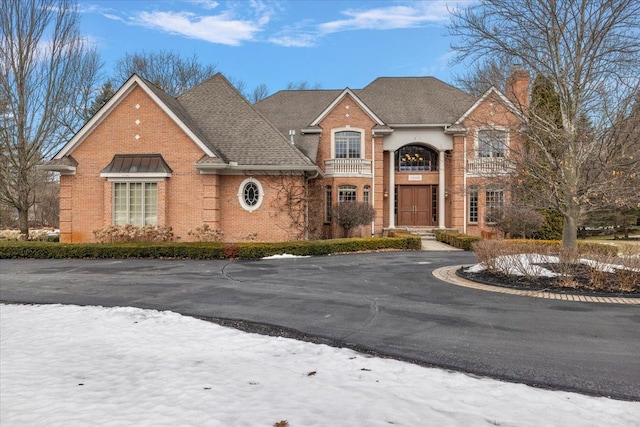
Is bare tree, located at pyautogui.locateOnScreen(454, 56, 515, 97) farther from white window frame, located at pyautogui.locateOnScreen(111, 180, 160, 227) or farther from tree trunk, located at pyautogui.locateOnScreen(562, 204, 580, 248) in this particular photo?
white window frame, located at pyautogui.locateOnScreen(111, 180, 160, 227)

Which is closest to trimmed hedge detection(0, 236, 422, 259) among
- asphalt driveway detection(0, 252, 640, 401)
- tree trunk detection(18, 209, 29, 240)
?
asphalt driveway detection(0, 252, 640, 401)

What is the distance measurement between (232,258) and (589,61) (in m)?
12.5

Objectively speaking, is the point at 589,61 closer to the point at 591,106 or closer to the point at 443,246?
the point at 591,106

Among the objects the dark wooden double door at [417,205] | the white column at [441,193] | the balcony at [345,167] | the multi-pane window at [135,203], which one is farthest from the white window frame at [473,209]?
the multi-pane window at [135,203]

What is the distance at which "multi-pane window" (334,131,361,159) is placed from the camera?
24.4m

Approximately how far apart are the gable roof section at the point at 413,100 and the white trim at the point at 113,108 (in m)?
12.0

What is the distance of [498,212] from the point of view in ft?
69.0

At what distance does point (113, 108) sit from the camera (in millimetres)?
18312

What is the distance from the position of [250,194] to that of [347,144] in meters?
8.09

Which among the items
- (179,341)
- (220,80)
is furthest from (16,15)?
(179,341)

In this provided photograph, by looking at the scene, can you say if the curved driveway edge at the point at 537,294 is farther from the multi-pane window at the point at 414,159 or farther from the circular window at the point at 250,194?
the multi-pane window at the point at 414,159

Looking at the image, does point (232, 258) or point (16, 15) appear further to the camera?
point (16, 15)

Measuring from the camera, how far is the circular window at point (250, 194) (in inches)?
736

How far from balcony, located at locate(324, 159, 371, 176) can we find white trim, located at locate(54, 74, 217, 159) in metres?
8.27
